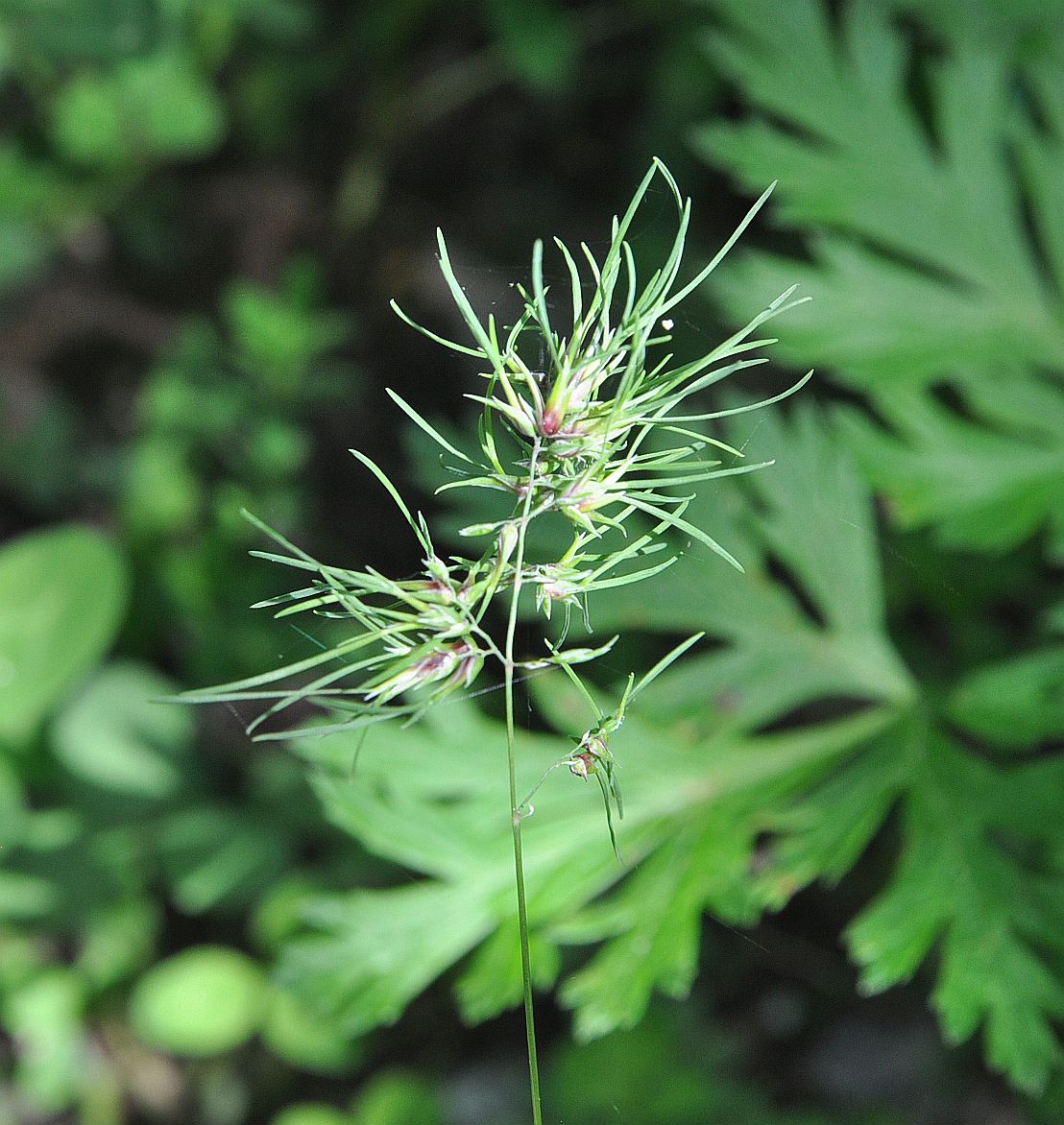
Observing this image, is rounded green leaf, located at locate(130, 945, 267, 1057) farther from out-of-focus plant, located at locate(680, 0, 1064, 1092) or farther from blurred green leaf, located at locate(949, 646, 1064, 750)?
blurred green leaf, located at locate(949, 646, 1064, 750)

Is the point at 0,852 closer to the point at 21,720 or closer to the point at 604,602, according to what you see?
the point at 21,720

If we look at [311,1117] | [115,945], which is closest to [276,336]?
[115,945]

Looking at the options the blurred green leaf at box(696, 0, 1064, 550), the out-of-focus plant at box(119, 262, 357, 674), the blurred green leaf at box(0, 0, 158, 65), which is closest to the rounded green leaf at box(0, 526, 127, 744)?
the out-of-focus plant at box(119, 262, 357, 674)

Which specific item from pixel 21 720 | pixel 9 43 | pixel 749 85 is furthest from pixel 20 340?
pixel 749 85

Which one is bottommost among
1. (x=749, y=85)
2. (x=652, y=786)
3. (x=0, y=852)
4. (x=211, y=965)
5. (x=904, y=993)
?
(x=211, y=965)

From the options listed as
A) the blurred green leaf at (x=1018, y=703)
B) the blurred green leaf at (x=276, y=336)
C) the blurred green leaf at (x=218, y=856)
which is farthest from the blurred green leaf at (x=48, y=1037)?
the blurred green leaf at (x=1018, y=703)
